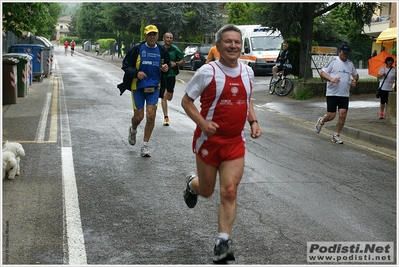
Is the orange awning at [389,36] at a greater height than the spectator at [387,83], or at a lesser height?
greater

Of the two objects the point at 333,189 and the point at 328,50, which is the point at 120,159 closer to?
the point at 333,189

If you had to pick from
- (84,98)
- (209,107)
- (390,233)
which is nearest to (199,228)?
(209,107)

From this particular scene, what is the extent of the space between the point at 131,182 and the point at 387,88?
1014 cm

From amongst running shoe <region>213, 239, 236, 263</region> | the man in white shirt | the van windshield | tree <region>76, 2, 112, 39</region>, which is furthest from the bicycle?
tree <region>76, 2, 112, 39</region>

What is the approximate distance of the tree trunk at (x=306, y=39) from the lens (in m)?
24.2

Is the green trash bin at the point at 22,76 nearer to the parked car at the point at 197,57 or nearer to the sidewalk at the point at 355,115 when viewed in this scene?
the sidewalk at the point at 355,115

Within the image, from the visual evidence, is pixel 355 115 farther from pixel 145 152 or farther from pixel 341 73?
pixel 145 152

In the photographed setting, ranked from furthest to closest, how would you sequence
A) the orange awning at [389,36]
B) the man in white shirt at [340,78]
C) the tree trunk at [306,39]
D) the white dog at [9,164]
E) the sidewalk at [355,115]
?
1. the tree trunk at [306,39]
2. the orange awning at [389,36]
3. the sidewalk at [355,115]
4. the man in white shirt at [340,78]
5. the white dog at [9,164]

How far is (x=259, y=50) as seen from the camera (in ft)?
116

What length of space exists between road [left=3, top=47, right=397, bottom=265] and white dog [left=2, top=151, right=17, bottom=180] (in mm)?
113

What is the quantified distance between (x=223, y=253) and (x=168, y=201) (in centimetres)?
217

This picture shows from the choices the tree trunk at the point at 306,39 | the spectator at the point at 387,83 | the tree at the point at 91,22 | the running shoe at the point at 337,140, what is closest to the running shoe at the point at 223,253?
the running shoe at the point at 337,140

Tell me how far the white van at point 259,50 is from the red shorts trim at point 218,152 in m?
29.4

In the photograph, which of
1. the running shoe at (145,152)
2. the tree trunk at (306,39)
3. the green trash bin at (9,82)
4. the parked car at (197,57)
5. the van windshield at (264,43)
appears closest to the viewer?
the running shoe at (145,152)
